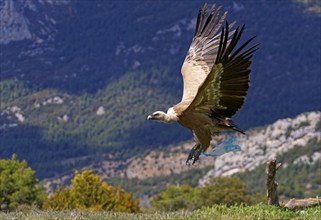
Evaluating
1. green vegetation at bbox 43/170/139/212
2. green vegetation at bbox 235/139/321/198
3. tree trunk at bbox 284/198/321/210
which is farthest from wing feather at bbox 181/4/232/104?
green vegetation at bbox 235/139/321/198

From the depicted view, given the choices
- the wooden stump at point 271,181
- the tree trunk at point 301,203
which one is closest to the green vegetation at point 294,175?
the tree trunk at point 301,203

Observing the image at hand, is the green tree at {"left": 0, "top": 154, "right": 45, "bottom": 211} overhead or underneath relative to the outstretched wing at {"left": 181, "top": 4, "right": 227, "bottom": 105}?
underneath

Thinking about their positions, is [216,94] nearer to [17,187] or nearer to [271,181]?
[271,181]

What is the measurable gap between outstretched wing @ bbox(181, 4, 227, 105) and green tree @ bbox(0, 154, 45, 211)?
55.5 m

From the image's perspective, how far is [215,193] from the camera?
93812mm

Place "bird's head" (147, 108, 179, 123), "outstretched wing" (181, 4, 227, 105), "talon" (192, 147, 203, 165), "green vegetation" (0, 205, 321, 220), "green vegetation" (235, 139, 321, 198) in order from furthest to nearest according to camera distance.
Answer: "green vegetation" (235, 139, 321, 198) < "outstretched wing" (181, 4, 227, 105) < "talon" (192, 147, 203, 165) < "bird's head" (147, 108, 179, 123) < "green vegetation" (0, 205, 321, 220)

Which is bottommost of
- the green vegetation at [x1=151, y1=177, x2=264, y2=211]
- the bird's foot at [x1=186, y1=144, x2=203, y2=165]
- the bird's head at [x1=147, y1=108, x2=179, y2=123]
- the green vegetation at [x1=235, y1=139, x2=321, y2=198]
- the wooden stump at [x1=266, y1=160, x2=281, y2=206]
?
the green vegetation at [x1=235, y1=139, x2=321, y2=198]

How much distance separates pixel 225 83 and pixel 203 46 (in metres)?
4.39

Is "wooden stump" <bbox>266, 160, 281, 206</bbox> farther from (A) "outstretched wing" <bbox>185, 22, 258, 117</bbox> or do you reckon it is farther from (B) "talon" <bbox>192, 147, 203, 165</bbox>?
(B) "talon" <bbox>192, 147, 203, 165</bbox>

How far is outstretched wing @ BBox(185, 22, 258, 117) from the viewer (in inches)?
753

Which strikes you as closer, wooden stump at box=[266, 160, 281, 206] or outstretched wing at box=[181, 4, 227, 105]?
wooden stump at box=[266, 160, 281, 206]

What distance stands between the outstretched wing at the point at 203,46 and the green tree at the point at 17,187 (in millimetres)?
55452

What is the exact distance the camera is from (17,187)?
82.6 m

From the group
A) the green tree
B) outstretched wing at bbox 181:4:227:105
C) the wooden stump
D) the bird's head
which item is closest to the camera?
the wooden stump
